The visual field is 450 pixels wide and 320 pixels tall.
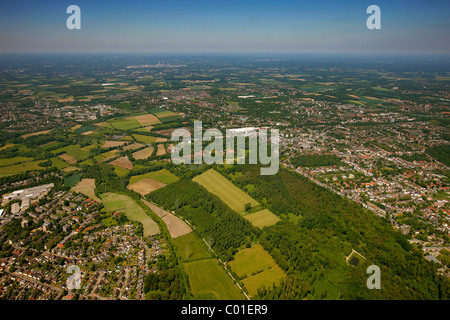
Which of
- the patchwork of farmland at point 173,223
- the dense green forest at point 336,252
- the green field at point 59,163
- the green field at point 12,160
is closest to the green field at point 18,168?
the green field at point 12,160

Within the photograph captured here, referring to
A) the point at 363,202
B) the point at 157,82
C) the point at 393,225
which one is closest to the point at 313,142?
the point at 363,202

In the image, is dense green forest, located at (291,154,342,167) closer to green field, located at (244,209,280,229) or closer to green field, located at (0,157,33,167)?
green field, located at (244,209,280,229)

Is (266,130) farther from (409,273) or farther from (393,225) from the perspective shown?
(409,273)

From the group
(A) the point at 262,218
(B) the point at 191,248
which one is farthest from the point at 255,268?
(A) the point at 262,218

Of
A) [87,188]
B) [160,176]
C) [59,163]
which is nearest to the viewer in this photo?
[87,188]

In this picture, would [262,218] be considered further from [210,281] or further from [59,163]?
[59,163]

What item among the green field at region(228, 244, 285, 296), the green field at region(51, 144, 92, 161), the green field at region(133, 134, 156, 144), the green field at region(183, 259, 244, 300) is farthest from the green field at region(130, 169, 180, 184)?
the green field at region(228, 244, 285, 296)
